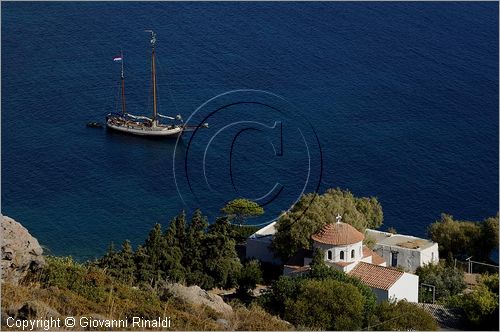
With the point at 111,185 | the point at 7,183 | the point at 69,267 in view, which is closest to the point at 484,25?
the point at 111,185

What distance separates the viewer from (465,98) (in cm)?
7206

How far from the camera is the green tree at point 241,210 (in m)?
49.9

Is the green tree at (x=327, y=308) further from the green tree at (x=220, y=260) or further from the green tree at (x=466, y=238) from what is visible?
the green tree at (x=466, y=238)

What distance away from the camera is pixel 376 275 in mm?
35406

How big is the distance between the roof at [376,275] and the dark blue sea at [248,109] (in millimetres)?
17555

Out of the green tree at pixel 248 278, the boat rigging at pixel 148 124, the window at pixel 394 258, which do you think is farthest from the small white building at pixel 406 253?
the boat rigging at pixel 148 124

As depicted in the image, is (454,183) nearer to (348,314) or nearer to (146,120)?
(146,120)

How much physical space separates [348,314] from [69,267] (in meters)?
10.1

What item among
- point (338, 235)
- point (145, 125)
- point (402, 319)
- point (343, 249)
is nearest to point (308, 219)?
point (338, 235)

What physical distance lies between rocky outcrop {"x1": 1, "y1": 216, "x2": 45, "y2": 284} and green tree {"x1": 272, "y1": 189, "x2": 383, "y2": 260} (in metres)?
17.4

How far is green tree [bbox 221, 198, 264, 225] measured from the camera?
1966 inches

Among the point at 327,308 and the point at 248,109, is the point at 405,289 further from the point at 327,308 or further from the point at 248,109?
the point at 248,109

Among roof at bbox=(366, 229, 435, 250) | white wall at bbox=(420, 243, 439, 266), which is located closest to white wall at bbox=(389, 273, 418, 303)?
white wall at bbox=(420, 243, 439, 266)

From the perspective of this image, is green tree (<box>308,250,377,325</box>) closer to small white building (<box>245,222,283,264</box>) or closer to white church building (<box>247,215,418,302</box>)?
white church building (<box>247,215,418,302</box>)
